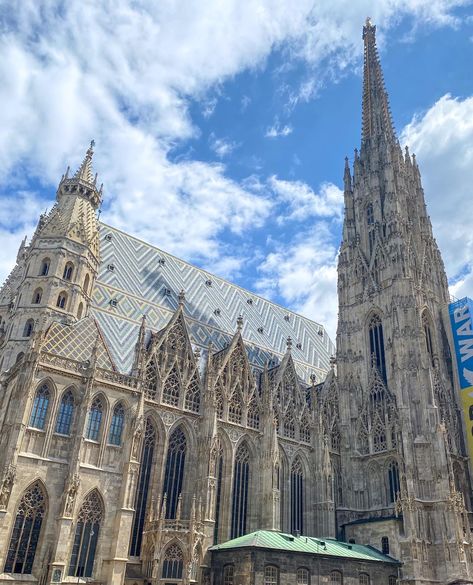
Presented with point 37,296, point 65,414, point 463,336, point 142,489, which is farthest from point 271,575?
point 463,336

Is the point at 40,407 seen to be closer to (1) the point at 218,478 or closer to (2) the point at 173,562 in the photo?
(2) the point at 173,562

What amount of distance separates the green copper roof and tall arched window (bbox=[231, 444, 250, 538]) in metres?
2.36

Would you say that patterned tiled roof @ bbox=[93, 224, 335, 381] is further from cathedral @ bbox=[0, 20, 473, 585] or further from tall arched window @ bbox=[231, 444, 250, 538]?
tall arched window @ bbox=[231, 444, 250, 538]

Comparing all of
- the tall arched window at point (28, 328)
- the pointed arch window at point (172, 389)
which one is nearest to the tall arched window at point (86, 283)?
the tall arched window at point (28, 328)

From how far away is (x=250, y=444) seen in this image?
40.2 meters

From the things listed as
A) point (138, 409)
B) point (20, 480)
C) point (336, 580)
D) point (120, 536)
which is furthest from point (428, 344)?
point (20, 480)

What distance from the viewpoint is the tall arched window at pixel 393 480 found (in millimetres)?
42547

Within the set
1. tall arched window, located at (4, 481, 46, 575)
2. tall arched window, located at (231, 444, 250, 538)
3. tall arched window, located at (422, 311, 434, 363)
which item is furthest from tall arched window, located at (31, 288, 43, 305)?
tall arched window, located at (422, 311, 434, 363)

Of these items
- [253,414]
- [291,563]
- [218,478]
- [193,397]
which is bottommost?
[291,563]

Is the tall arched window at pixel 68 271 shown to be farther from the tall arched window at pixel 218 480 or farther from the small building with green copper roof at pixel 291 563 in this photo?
the small building with green copper roof at pixel 291 563

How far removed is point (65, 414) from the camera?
31359 mm

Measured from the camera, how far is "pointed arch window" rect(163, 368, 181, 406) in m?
36.9

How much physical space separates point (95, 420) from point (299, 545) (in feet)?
48.9

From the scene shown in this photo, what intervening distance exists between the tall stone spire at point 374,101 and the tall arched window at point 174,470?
4155 cm
